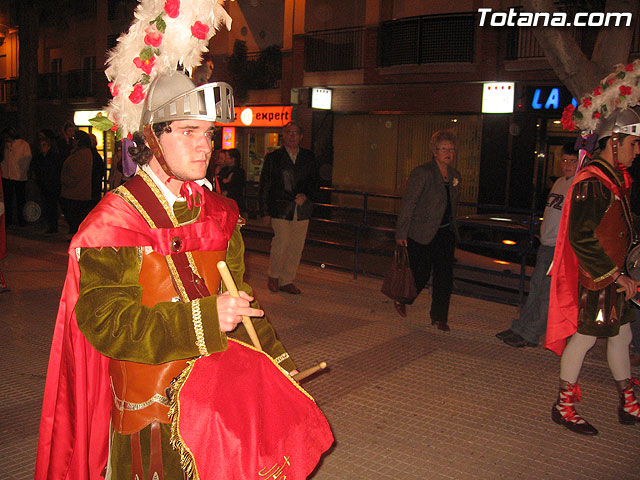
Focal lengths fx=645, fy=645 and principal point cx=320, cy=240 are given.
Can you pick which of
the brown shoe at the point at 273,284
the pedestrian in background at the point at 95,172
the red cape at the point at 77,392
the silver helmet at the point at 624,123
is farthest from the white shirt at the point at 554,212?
the pedestrian in background at the point at 95,172

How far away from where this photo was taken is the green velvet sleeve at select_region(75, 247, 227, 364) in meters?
1.92

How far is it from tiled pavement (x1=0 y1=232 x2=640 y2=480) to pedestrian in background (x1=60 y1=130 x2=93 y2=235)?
157 inches

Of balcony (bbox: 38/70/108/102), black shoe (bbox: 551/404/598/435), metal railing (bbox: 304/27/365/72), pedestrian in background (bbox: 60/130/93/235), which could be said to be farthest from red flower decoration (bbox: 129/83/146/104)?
balcony (bbox: 38/70/108/102)

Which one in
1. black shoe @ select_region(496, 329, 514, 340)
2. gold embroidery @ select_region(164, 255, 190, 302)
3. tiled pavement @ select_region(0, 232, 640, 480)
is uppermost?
gold embroidery @ select_region(164, 255, 190, 302)

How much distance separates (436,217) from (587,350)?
7.95 feet

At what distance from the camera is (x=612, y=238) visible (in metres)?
4.20

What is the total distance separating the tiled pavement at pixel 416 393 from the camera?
12.7 ft

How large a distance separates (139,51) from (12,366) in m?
4.02

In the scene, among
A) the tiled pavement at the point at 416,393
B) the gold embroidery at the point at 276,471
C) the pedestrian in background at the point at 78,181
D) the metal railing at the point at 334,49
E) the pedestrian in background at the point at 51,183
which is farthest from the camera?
the metal railing at the point at 334,49

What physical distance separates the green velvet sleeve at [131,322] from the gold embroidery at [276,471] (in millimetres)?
379

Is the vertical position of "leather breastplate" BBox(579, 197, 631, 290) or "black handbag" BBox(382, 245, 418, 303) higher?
"leather breastplate" BBox(579, 197, 631, 290)

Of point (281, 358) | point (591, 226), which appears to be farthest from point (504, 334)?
point (281, 358)

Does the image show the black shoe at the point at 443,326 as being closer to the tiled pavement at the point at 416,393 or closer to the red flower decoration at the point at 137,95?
the tiled pavement at the point at 416,393

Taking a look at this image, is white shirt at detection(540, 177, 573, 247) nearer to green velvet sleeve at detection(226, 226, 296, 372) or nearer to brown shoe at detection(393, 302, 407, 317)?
brown shoe at detection(393, 302, 407, 317)
